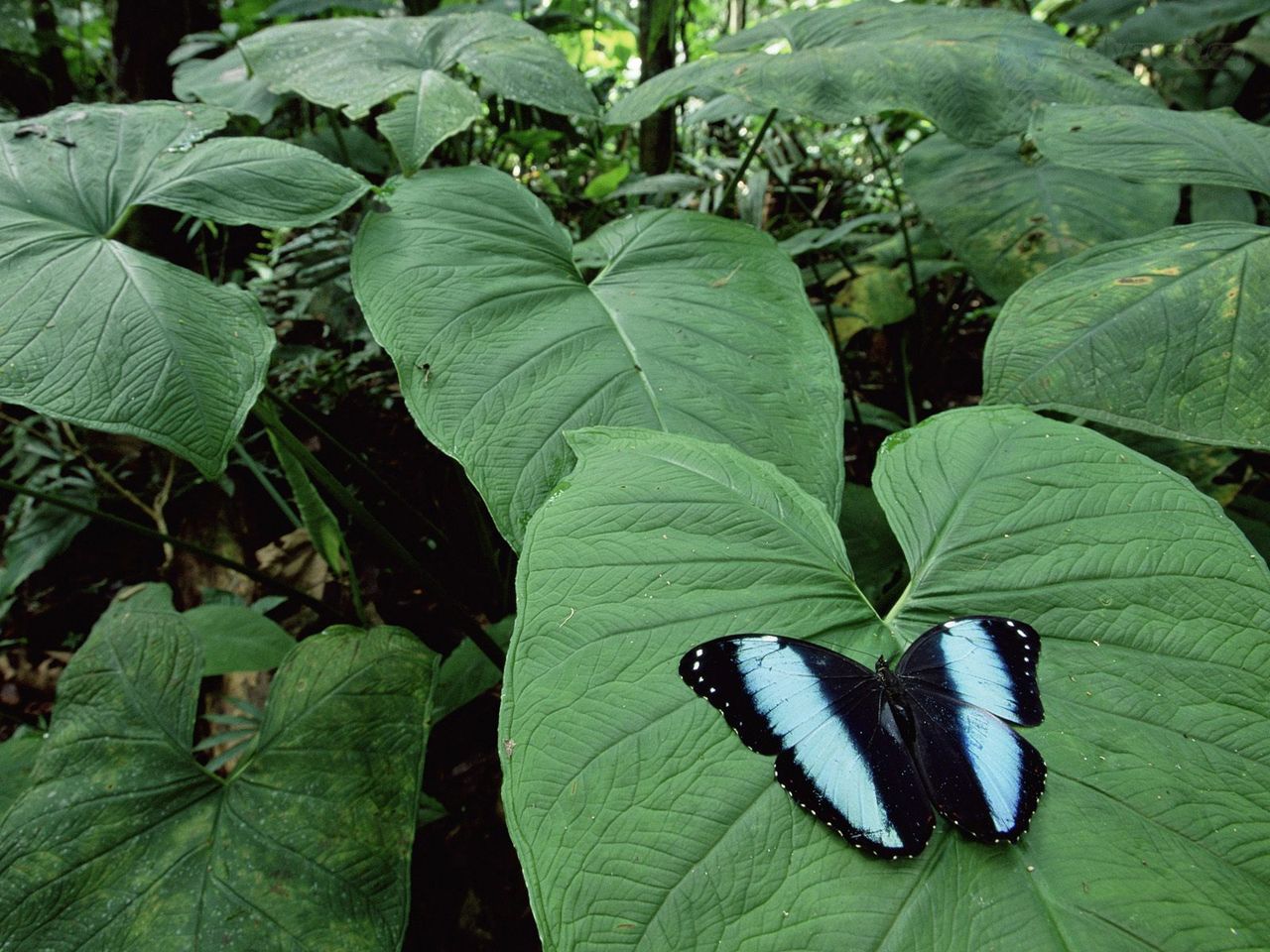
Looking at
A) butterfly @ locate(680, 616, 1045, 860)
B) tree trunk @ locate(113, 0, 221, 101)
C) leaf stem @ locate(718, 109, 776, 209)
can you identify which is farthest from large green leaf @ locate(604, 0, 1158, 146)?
tree trunk @ locate(113, 0, 221, 101)

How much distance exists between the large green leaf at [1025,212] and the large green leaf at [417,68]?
0.63 meters

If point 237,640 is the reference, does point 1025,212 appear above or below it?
above

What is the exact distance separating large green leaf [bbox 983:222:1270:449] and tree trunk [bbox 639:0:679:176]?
130 centimetres

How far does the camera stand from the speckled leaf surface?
1.17 metres

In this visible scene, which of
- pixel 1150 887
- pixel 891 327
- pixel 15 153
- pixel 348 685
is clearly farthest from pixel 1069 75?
pixel 15 153

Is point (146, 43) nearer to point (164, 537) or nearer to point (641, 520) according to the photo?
point (164, 537)

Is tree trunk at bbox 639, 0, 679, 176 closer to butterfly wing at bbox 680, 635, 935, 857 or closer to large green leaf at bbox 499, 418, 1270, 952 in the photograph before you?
large green leaf at bbox 499, 418, 1270, 952

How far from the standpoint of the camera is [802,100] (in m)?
1.11

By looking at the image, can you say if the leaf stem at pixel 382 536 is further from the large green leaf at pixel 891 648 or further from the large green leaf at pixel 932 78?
the large green leaf at pixel 932 78

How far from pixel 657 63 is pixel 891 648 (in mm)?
2025

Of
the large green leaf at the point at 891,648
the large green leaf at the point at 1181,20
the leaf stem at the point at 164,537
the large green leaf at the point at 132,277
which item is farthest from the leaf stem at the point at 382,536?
the large green leaf at the point at 1181,20

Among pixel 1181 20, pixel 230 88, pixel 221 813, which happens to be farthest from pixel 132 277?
pixel 1181 20

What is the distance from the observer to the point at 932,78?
45.0 inches

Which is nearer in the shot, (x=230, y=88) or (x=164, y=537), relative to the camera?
(x=164, y=537)
